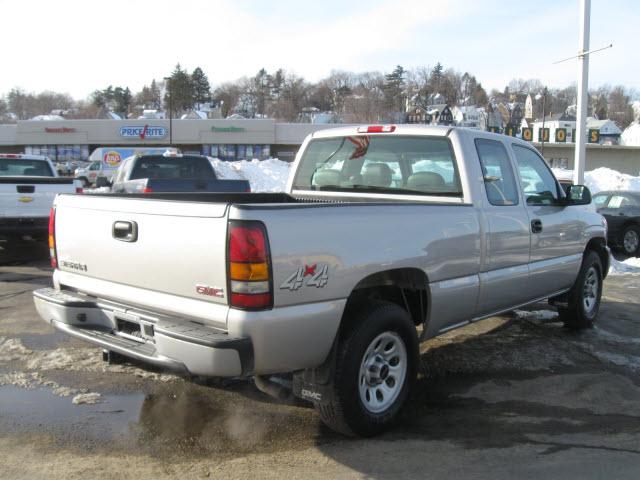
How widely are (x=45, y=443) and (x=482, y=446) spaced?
2706 mm

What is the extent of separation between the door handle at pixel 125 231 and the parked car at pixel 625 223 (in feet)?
42.9

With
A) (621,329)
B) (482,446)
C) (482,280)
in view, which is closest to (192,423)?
(482,446)

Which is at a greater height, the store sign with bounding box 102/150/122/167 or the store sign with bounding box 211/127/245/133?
the store sign with bounding box 211/127/245/133

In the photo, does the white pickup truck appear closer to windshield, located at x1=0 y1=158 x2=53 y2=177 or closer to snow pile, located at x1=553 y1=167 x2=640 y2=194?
windshield, located at x1=0 y1=158 x2=53 y2=177

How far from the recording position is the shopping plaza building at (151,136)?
55344mm

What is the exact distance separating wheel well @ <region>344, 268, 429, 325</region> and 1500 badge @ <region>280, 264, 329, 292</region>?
0.35 meters

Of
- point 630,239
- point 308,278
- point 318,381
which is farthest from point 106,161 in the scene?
point 308,278

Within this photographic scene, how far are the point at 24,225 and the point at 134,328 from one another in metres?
7.39

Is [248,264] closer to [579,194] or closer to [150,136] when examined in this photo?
[579,194]

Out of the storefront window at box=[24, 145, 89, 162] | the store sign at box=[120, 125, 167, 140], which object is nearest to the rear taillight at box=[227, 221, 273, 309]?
the store sign at box=[120, 125, 167, 140]

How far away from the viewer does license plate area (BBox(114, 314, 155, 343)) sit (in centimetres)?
347

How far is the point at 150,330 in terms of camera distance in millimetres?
3447

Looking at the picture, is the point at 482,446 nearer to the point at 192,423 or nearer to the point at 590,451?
the point at 590,451

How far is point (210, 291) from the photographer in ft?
10.5
